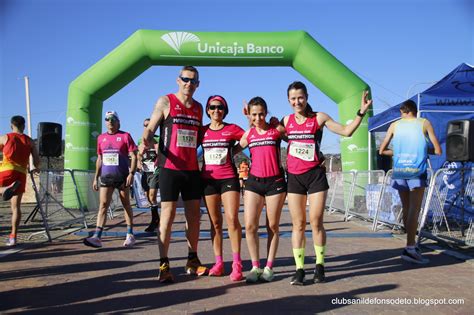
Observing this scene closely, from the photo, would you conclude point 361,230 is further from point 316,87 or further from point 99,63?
point 99,63

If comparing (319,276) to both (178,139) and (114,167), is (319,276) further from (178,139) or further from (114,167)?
(114,167)

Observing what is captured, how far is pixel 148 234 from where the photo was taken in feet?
26.0

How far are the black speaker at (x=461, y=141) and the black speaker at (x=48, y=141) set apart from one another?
9281mm

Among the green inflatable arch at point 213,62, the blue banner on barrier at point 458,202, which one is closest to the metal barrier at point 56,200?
the green inflatable arch at point 213,62

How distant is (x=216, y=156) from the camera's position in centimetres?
445

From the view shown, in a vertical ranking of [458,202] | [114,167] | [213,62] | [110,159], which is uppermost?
[213,62]

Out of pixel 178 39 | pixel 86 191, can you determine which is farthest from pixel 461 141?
pixel 178 39

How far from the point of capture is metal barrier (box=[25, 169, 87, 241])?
753 centimetres

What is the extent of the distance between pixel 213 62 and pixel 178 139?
9405 mm

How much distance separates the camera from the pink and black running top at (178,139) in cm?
436

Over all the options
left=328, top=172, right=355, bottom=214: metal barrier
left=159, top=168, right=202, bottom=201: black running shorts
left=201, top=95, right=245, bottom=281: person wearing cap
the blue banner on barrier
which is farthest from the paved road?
→ left=328, top=172, right=355, bottom=214: metal barrier

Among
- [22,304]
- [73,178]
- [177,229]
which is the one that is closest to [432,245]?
[177,229]

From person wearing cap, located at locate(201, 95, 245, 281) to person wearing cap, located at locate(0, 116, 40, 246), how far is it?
11.7ft

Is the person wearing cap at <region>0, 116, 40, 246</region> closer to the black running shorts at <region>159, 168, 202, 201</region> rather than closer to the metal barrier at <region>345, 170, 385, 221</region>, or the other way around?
the black running shorts at <region>159, 168, 202, 201</region>
